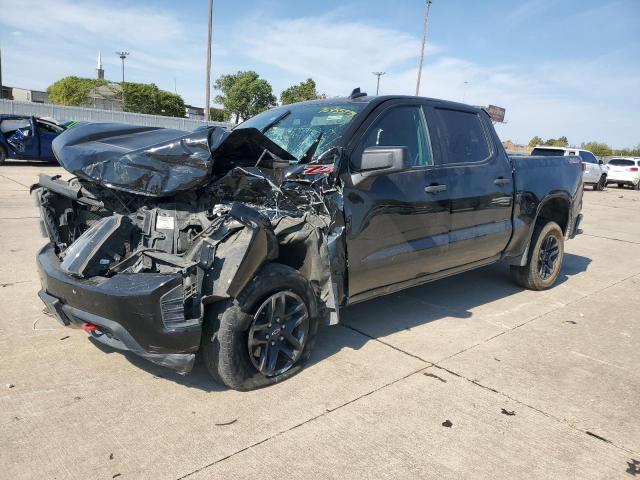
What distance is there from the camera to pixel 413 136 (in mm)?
4277

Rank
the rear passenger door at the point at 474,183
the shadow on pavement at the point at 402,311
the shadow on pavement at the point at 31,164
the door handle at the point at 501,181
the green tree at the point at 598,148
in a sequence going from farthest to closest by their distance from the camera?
1. the green tree at the point at 598,148
2. the shadow on pavement at the point at 31,164
3. the door handle at the point at 501,181
4. the rear passenger door at the point at 474,183
5. the shadow on pavement at the point at 402,311

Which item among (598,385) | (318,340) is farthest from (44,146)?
(598,385)

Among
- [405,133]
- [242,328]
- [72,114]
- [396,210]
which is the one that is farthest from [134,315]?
[72,114]

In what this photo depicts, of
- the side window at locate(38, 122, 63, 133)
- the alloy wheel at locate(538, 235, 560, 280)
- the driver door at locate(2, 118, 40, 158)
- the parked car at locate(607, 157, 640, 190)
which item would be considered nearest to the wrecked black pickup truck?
the alloy wheel at locate(538, 235, 560, 280)

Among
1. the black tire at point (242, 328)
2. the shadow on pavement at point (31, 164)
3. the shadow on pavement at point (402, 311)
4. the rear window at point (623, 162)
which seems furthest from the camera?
the rear window at point (623, 162)

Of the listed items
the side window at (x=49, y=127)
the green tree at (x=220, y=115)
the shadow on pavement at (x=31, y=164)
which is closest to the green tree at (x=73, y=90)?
the green tree at (x=220, y=115)

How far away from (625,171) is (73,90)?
60.0 metres

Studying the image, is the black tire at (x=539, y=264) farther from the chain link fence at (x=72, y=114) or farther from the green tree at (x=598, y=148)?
the green tree at (x=598, y=148)

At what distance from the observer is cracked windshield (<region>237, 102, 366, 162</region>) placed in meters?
3.86

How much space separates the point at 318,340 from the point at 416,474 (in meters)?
1.71

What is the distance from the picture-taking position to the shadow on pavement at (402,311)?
3.62 meters

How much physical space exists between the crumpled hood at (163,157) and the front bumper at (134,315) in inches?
23.6

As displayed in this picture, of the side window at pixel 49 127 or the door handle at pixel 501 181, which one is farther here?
the side window at pixel 49 127

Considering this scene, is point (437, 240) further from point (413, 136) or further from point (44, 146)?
point (44, 146)
